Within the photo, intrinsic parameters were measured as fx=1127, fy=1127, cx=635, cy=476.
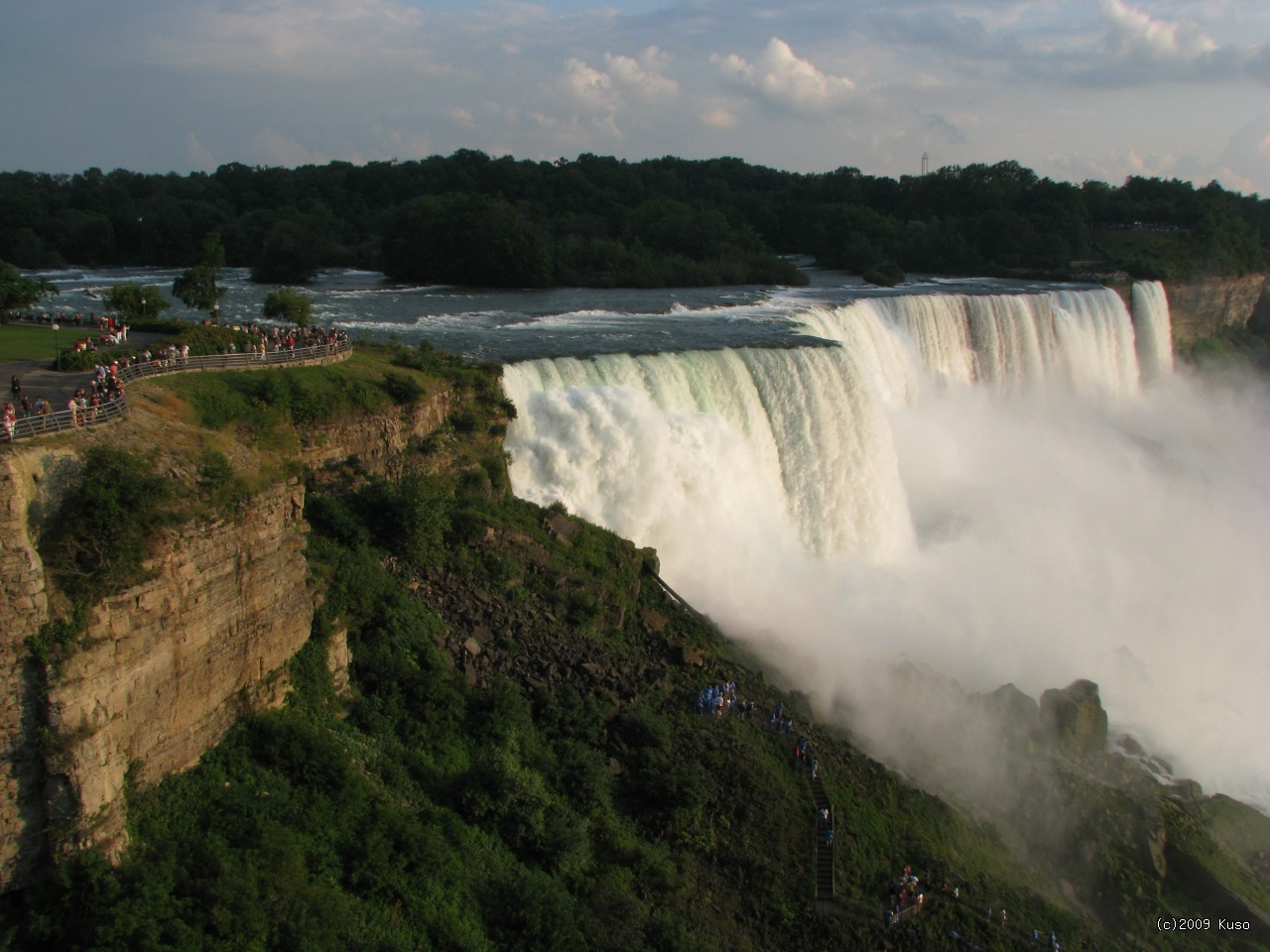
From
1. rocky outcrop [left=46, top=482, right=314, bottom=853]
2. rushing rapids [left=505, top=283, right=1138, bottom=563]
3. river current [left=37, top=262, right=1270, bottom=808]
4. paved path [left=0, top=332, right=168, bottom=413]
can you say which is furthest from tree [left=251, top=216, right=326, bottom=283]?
rocky outcrop [left=46, top=482, right=314, bottom=853]

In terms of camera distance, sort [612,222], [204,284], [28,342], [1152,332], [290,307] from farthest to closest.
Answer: [612,222] → [1152,332] → [204,284] → [290,307] → [28,342]

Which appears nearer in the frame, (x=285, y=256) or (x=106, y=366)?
(x=106, y=366)

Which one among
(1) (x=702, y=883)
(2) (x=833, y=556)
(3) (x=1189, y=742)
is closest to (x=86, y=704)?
(1) (x=702, y=883)

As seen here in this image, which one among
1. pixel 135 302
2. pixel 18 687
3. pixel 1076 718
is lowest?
pixel 1076 718

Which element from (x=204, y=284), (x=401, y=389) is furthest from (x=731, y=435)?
(x=204, y=284)

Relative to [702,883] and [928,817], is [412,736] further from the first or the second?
[928,817]

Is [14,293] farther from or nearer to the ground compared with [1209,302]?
farther from the ground

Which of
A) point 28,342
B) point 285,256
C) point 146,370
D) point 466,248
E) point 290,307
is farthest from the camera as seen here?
point 466,248

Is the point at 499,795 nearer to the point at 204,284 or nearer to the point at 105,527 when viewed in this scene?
the point at 105,527
